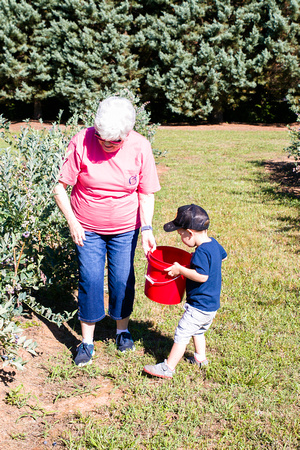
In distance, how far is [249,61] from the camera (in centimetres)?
1962

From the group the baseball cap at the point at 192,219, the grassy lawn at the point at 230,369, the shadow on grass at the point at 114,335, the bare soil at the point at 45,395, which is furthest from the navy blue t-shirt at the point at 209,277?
the bare soil at the point at 45,395

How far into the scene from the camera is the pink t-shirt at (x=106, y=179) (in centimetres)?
256

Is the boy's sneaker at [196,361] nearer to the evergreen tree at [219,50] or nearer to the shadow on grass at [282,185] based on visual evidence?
the shadow on grass at [282,185]

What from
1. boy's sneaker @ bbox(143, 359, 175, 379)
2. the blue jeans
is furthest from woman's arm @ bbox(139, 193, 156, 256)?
boy's sneaker @ bbox(143, 359, 175, 379)

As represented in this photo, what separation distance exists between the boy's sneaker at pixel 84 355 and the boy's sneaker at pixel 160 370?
41 cm

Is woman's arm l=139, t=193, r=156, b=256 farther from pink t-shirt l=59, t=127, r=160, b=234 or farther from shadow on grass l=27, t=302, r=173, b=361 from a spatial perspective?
shadow on grass l=27, t=302, r=173, b=361

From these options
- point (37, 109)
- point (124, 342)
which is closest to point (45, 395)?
point (124, 342)

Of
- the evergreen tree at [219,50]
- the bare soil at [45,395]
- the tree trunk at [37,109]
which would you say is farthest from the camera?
the tree trunk at [37,109]

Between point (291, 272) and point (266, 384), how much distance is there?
5.98 ft

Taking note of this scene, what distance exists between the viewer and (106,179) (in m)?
2.57

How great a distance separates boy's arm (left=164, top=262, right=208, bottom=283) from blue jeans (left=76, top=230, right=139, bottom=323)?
40 cm

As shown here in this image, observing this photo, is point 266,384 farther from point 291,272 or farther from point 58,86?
point 58,86

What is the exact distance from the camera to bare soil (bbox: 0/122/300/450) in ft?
7.65

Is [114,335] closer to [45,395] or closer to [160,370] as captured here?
[160,370]
